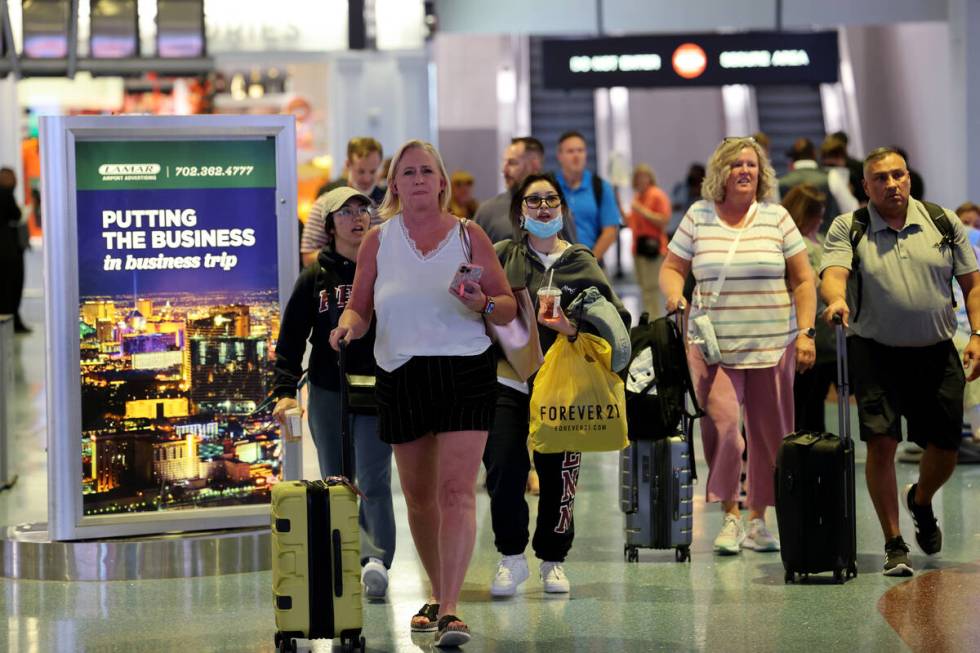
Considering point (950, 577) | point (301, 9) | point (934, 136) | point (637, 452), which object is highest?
point (301, 9)

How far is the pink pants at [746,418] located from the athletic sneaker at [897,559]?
1.90 feet

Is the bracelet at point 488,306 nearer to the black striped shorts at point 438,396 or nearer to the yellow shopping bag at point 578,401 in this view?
the black striped shorts at point 438,396

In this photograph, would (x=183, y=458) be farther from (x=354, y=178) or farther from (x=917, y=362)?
(x=917, y=362)

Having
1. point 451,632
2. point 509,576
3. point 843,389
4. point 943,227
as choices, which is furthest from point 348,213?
point 943,227

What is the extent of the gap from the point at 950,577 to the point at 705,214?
5.60 ft

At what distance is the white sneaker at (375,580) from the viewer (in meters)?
6.23

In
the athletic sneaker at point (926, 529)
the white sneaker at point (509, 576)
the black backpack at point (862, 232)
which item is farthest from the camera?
the athletic sneaker at point (926, 529)

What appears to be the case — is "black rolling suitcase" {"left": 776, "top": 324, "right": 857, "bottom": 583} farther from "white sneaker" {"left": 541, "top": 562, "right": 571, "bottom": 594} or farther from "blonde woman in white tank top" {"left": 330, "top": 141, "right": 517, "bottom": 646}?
"blonde woman in white tank top" {"left": 330, "top": 141, "right": 517, "bottom": 646}

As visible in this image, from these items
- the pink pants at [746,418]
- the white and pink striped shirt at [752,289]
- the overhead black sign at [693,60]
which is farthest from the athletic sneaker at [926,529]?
the overhead black sign at [693,60]

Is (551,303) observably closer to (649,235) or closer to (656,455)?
(656,455)

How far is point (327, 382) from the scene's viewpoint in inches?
244

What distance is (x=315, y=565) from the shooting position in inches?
206

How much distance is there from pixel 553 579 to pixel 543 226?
128 cm

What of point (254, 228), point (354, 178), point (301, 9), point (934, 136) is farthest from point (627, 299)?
point (254, 228)
